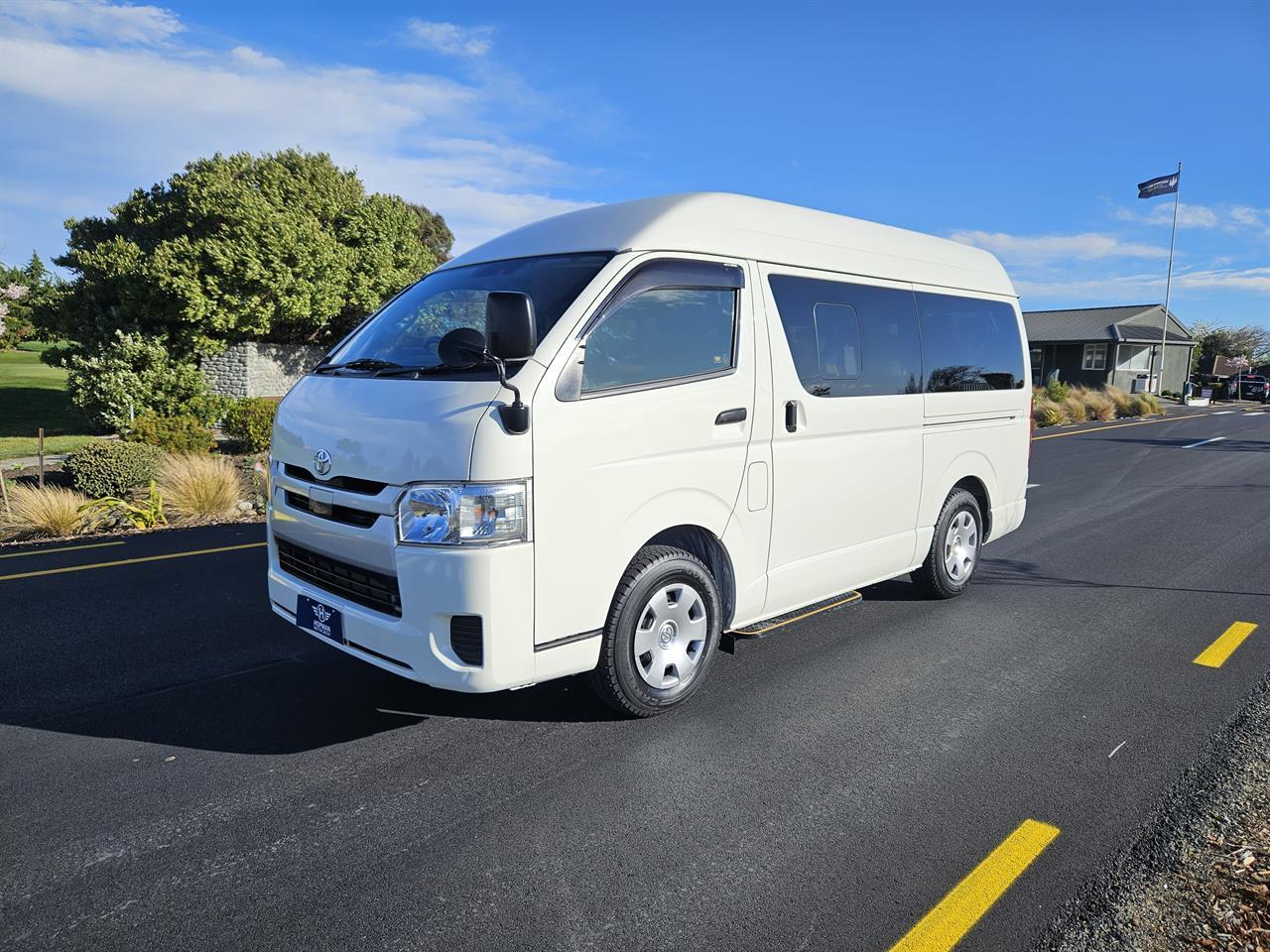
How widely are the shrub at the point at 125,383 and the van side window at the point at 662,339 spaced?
16706mm

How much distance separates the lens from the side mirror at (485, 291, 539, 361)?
333 cm

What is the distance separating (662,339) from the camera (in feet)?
12.9

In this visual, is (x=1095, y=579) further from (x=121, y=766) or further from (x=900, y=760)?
(x=121, y=766)

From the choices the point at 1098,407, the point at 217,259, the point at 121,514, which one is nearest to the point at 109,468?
the point at 121,514

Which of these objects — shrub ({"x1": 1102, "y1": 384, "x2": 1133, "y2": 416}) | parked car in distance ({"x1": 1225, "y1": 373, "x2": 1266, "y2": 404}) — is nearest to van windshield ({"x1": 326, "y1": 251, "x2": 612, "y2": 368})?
shrub ({"x1": 1102, "y1": 384, "x2": 1133, "y2": 416})

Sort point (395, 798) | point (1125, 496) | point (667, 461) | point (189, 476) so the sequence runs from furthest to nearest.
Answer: point (1125, 496) < point (189, 476) < point (667, 461) < point (395, 798)

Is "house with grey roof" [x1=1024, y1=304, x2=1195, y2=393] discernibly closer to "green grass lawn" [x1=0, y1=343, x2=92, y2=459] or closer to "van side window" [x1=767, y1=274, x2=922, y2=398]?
"green grass lawn" [x1=0, y1=343, x2=92, y2=459]

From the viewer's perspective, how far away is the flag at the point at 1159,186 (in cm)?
3834

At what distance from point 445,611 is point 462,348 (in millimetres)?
1069

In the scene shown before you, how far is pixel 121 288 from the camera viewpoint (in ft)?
62.1

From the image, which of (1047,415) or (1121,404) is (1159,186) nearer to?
(1121,404)

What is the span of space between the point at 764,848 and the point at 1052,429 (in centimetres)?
2455

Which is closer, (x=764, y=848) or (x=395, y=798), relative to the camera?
(x=764, y=848)

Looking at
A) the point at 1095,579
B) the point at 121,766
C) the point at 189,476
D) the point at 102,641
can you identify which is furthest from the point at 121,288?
the point at 1095,579
